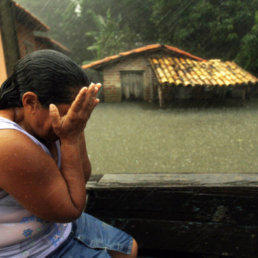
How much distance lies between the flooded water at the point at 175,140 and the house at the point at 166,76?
2.36 ft

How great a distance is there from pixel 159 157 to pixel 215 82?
330 centimetres

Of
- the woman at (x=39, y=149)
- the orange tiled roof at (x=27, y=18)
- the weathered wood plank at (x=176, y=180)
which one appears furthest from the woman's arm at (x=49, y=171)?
the orange tiled roof at (x=27, y=18)

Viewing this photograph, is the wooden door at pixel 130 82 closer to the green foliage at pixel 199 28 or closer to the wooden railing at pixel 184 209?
the green foliage at pixel 199 28

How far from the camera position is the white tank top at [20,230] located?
669 mm

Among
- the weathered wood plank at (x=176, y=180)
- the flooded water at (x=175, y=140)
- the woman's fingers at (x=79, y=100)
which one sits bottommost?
the flooded water at (x=175, y=140)

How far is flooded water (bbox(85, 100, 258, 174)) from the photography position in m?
3.78

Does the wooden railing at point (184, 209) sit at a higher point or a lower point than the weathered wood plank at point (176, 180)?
A: lower

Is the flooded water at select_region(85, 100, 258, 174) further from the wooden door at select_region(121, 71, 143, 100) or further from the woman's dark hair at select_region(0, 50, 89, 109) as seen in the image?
the woman's dark hair at select_region(0, 50, 89, 109)

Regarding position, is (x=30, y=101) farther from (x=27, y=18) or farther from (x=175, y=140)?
(x=27, y=18)

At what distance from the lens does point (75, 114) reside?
66 centimetres

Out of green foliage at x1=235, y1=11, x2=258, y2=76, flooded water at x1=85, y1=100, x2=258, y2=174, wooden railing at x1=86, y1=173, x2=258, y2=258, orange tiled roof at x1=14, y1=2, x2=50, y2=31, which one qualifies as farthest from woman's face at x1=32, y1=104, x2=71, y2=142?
orange tiled roof at x1=14, y1=2, x2=50, y2=31

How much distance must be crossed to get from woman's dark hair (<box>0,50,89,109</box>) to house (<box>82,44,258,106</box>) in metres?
5.86

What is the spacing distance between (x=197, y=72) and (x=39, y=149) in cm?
682

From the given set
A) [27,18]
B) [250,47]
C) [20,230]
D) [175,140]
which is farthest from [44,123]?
[27,18]
